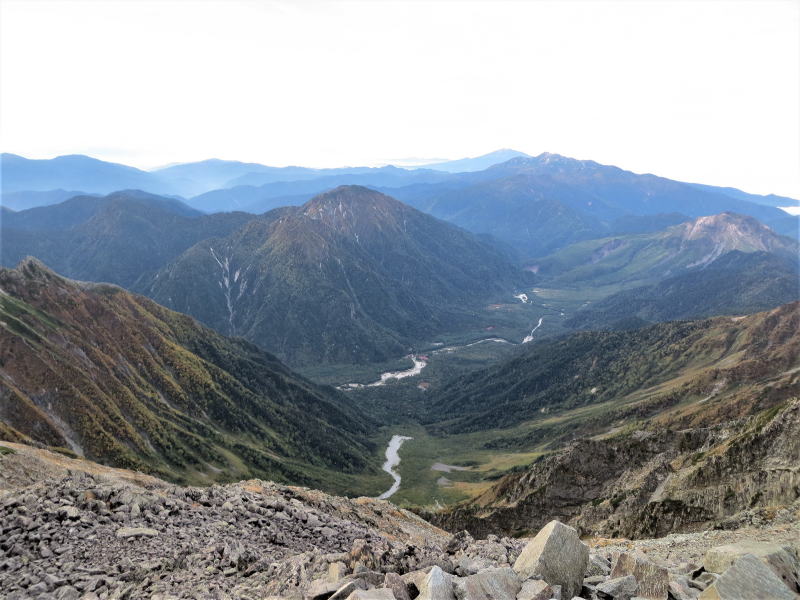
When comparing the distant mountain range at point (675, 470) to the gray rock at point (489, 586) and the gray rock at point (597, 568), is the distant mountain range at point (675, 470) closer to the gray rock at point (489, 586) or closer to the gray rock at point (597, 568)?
the gray rock at point (597, 568)

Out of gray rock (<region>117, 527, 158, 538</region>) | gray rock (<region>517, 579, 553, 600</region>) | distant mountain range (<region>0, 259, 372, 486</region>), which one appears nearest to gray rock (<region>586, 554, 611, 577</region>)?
gray rock (<region>517, 579, 553, 600</region>)

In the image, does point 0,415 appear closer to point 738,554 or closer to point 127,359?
point 127,359

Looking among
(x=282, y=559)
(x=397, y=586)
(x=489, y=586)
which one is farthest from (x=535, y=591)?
(x=282, y=559)

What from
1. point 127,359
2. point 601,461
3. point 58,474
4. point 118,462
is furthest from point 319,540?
point 127,359

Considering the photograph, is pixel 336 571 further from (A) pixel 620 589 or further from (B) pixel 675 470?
(B) pixel 675 470

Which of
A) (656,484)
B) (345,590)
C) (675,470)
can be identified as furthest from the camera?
(675,470)

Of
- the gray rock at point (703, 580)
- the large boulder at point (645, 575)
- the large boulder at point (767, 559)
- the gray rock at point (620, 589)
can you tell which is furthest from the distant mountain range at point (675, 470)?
the gray rock at point (620, 589)
